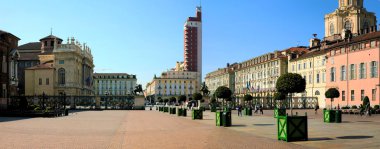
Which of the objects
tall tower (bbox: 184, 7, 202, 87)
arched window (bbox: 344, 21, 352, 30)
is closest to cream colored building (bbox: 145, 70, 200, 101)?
tall tower (bbox: 184, 7, 202, 87)

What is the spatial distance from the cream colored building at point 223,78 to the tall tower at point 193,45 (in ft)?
68.2

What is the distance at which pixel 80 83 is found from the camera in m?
114

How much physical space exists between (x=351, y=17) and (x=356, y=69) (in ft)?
139

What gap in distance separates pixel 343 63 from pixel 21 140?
5409 cm

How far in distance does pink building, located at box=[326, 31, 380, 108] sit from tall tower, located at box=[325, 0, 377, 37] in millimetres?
33419

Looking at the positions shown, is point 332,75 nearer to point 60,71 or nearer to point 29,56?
point 60,71

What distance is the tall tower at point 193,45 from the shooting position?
18950 cm

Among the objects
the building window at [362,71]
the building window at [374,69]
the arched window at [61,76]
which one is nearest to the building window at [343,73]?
the building window at [362,71]

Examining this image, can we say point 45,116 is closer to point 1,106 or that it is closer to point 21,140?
point 1,106

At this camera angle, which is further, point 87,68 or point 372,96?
point 87,68

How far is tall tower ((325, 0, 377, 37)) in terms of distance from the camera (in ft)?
315

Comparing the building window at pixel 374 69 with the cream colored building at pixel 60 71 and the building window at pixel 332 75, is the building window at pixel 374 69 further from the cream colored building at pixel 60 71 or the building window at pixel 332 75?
the cream colored building at pixel 60 71

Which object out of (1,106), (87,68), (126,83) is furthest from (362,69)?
(126,83)

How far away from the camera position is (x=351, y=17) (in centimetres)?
9669
